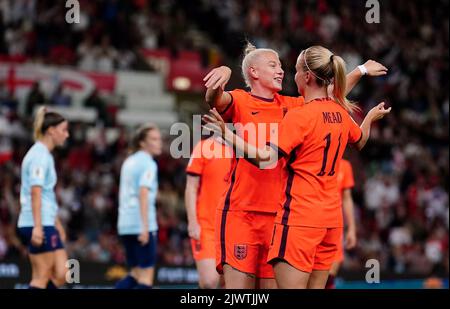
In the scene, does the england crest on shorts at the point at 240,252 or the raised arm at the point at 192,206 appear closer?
the england crest on shorts at the point at 240,252

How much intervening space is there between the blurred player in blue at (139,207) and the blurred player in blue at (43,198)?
116 cm

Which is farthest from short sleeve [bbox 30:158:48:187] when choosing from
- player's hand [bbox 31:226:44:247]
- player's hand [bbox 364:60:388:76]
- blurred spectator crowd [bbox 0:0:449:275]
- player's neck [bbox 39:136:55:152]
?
blurred spectator crowd [bbox 0:0:449:275]

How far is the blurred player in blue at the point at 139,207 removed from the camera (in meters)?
10.4

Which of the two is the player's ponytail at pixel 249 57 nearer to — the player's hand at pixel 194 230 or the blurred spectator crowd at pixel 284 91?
the player's hand at pixel 194 230

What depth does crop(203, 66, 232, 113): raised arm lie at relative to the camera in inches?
251

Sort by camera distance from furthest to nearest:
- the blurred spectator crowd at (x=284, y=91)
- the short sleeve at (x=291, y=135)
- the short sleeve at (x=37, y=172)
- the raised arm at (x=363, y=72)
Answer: the blurred spectator crowd at (x=284, y=91), the short sleeve at (x=37, y=172), the raised arm at (x=363, y=72), the short sleeve at (x=291, y=135)

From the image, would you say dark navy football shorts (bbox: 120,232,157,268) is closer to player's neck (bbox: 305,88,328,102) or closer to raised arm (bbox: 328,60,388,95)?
raised arm (bbox: 328,60,388,95)

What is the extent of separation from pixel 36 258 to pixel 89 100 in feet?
32.2

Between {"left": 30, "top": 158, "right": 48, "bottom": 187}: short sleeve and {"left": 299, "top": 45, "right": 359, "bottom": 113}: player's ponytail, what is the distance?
11.8 feet

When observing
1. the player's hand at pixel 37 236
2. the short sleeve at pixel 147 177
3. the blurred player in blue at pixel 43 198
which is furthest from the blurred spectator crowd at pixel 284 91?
the player's hand at pixel 37 236

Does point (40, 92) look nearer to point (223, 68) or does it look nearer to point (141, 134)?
point (141, 134)

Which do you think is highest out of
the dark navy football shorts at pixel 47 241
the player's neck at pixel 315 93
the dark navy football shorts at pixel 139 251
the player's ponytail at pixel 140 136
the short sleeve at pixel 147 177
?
the player's neck at pixel 315 93

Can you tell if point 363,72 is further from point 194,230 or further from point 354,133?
point 194,230
